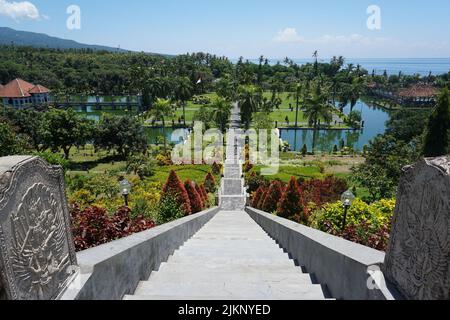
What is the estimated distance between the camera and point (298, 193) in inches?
485

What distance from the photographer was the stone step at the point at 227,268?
4379 mm

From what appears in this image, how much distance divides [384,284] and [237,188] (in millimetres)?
18028

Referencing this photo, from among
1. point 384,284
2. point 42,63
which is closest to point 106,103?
point 42,63

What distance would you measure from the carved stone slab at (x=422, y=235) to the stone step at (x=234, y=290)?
3.51ft

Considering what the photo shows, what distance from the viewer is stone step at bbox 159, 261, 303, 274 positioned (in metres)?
4.38

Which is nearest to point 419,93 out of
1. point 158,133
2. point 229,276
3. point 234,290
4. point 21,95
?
point 158,133

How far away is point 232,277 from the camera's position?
13.3 feet

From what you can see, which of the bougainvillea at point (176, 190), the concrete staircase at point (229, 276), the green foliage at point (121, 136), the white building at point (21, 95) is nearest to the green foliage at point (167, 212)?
the bougainvillea at point (176, 190)

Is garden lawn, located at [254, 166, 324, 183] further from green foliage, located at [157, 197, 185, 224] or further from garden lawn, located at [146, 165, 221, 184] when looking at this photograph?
green foliage, located at [157, 197, 185, 224]

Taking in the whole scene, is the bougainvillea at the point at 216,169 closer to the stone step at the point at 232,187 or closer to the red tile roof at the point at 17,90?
the stone step at the point at 232,187

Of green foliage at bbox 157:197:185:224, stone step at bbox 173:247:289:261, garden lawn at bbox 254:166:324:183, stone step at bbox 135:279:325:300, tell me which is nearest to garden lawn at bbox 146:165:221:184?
garden lawn at bbox 254:166:324:183

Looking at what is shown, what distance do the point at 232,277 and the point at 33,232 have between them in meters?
2.34

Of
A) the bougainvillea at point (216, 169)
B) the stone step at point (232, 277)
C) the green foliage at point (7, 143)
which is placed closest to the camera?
the stone step at point (232, 277)

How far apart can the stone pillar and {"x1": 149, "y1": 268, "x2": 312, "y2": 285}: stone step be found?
1497mm
